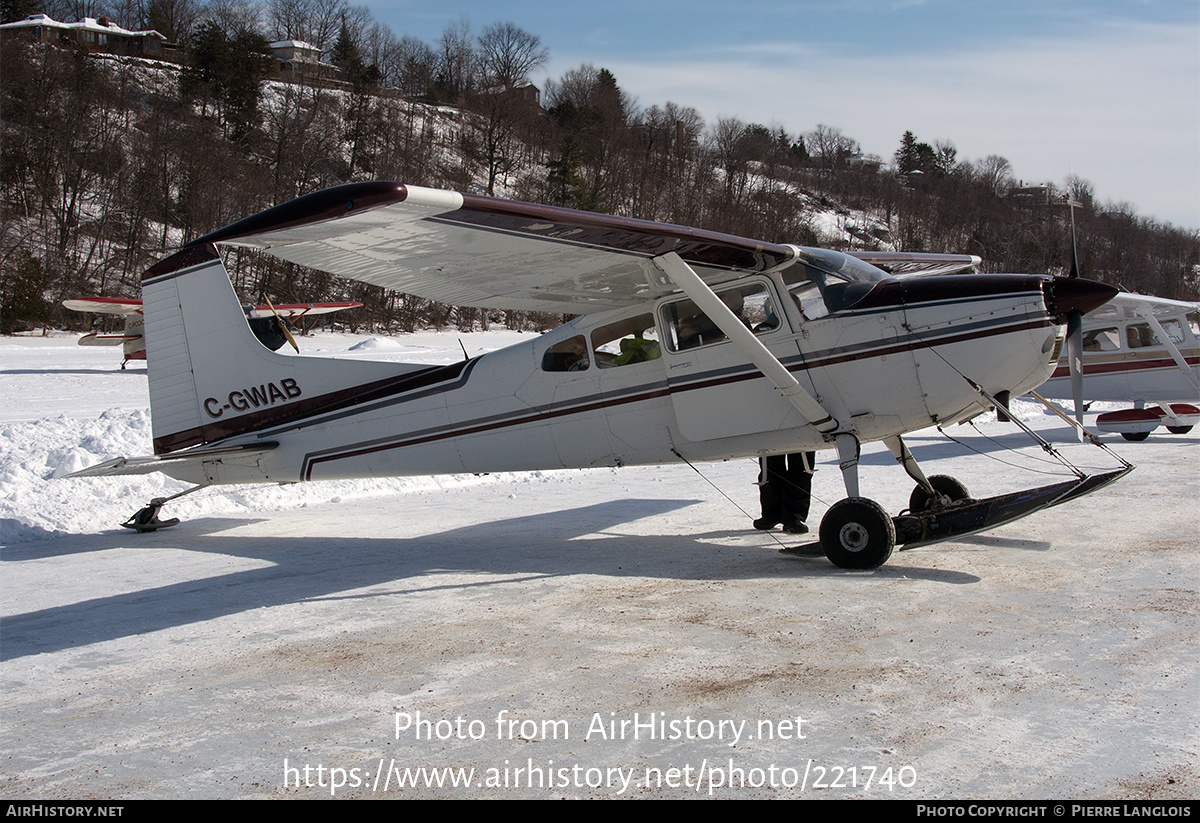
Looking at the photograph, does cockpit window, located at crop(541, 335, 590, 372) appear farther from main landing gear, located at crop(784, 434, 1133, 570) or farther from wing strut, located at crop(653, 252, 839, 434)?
main landing gear, located at crop(784, 434, 1133, 570)

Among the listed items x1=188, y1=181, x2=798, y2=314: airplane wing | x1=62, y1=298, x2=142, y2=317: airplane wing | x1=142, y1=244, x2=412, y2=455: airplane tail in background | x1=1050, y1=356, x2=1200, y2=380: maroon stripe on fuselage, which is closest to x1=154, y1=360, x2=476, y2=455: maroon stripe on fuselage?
x1=142, y1=244, x2=412, y2=455: airplane tail in background

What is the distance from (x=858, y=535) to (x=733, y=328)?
1737mm

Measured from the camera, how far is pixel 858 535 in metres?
6.34

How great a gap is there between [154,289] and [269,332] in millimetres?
12856

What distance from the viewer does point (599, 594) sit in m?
5.95

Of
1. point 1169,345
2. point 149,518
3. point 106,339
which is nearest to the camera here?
point 149,518

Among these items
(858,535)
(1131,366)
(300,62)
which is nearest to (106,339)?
(858,535)

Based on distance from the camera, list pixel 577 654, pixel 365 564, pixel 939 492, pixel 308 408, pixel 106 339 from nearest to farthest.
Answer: pixel 577 654
pixel 365 564
pixel 939 492
pixel 308 408
pixel 106 339

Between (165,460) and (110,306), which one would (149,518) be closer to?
(165,460)

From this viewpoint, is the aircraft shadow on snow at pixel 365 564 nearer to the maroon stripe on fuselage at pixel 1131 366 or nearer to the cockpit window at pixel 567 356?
the cockpit window at pixel 567 356

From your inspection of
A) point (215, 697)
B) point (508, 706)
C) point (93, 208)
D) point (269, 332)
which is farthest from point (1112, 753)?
point (93, 208)

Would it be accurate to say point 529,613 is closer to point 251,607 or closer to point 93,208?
point 251,607

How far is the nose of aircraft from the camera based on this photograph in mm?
6270

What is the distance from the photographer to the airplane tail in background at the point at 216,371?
8.09 m
